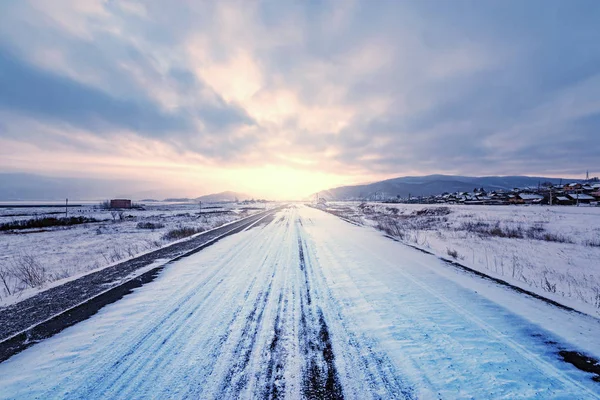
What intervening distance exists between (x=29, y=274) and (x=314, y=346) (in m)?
9.07

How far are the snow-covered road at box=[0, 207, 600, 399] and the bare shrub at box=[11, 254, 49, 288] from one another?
4.25 m

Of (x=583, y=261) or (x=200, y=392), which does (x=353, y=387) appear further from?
(x=583, y=261)

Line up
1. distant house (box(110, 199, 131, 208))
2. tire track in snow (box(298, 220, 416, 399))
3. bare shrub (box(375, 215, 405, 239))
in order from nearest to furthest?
tire track in snow (box(298, 220, 416, 399)) → bare shrub (box(375, 215, 405, 239)) → distant house (box(110, 199, 131, 208))

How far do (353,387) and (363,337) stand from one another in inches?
40.4

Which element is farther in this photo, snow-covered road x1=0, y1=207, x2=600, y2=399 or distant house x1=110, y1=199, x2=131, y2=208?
distant house x1=110, y1=199, x2=131, y2=208

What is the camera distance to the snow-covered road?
244cm

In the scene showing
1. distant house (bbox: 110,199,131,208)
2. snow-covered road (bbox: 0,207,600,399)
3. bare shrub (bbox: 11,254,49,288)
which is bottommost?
bare shrub (bbox: 11,254,49,288)

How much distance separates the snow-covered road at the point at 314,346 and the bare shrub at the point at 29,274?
425 centimetres

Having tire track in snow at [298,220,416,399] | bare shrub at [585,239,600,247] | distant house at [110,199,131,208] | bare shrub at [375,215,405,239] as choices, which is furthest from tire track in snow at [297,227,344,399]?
distant house at [110,199,131,208]

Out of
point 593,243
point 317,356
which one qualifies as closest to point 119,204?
point 317,356

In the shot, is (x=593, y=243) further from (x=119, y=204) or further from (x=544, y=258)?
(x=119, y=204)

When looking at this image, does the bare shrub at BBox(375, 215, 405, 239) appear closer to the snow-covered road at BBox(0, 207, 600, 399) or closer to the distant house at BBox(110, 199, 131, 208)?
the snow-covered road at BBox(0, 207, 600, 399)

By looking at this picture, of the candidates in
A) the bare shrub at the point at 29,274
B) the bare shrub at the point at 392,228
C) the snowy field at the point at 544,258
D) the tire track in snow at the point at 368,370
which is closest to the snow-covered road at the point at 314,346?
the tire track in snow at the point at 368,370

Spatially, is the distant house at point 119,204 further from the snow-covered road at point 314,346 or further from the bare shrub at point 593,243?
the bare shrub at point 593,243
